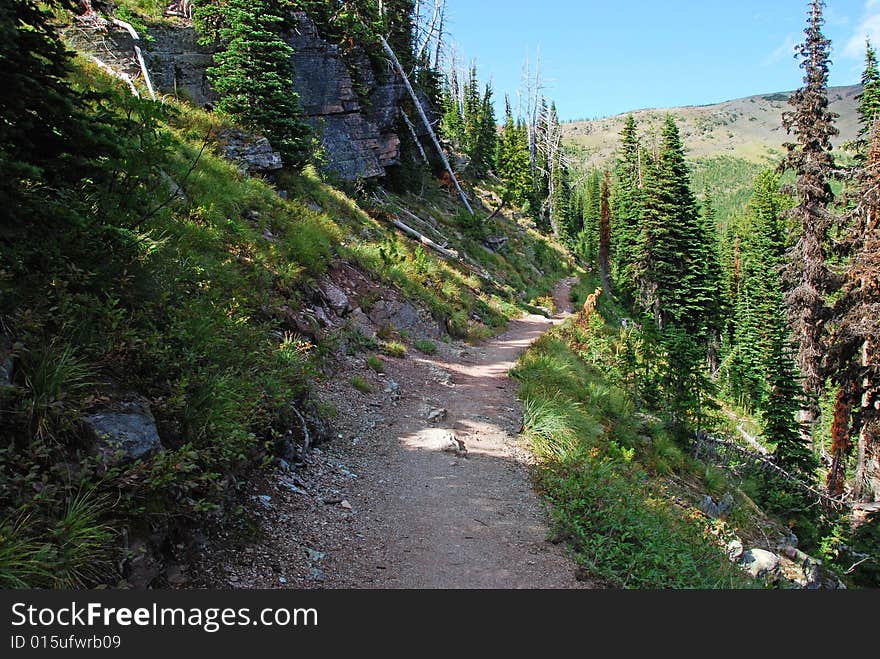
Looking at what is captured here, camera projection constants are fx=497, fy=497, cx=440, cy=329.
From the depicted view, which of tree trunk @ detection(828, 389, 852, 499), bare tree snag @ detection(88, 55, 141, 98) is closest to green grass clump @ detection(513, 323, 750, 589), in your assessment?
tree trunk @ detection(828, 389, 852, 499)

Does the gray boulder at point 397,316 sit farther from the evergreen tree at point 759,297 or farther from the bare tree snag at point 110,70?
the evergreen tree at point 759,297

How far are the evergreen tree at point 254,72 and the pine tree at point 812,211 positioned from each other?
62.3 feet

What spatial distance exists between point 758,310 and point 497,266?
2307 cm

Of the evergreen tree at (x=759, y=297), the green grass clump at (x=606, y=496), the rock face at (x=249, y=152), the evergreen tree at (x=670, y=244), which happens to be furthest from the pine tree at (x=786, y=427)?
the rock face at (x=249, y=152)

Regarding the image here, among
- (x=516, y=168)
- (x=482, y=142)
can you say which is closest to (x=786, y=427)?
(x=516, y=168)

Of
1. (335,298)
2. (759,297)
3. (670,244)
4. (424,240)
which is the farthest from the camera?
(759,297)

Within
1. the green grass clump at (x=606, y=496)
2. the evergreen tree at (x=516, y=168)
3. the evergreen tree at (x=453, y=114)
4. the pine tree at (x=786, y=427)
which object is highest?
the evergreen tree at (x=453, y=114)

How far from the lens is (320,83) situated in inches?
853

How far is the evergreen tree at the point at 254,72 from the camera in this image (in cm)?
1453

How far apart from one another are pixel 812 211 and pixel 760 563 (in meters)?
15.5

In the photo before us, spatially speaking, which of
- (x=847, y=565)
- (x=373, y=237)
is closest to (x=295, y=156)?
(x=373, y=237)

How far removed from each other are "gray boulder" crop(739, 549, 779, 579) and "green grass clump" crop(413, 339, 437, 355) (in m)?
7.90

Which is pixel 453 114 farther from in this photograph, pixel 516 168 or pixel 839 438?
pixel 839 438

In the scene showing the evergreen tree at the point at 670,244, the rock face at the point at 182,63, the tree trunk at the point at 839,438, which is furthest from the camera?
the evergreen tree at the point at 670,244
